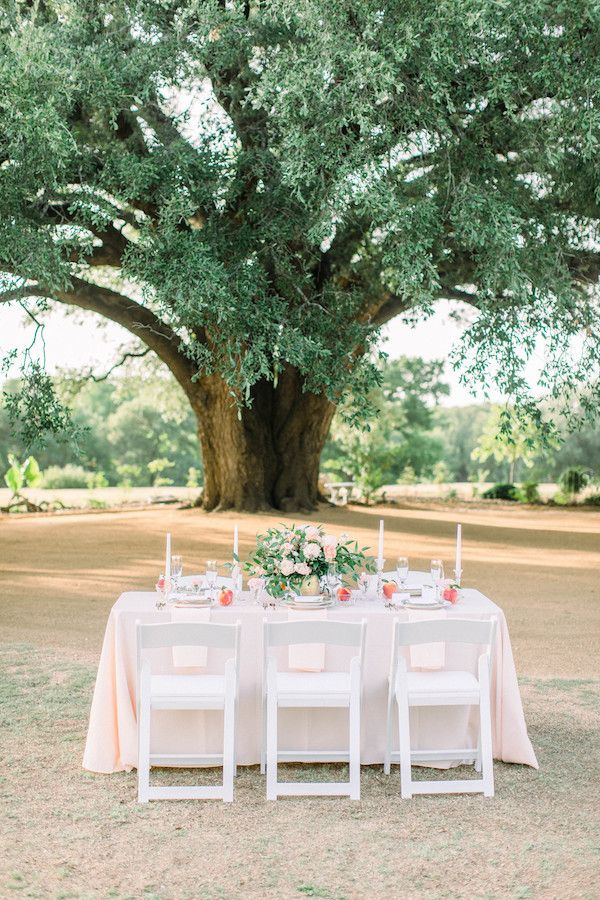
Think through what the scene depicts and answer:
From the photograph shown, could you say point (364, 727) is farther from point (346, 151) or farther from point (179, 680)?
point (346, 151)

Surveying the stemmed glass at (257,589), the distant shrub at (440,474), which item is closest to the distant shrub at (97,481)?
the distant shrub at (440,474)

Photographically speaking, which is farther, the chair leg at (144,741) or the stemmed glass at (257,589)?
the stemmed glass at (257,589)

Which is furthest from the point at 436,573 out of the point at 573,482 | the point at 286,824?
the point at 573,482

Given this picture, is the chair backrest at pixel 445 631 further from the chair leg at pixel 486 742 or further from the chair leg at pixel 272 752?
the chair leg at pixel 272 752

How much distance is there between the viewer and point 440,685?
5.31 metres

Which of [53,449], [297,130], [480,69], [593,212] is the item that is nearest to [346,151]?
[297,130]

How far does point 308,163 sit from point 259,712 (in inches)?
244

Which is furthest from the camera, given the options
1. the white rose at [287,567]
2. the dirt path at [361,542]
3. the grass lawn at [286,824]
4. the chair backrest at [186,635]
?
the dirt path at [361,542]

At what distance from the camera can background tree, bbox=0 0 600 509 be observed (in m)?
9.78

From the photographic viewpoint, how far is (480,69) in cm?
1043

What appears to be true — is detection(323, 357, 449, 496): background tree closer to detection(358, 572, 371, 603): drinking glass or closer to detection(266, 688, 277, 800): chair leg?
detection(358, 572, 371, 603): drinking glass

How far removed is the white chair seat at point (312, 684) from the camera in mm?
5188

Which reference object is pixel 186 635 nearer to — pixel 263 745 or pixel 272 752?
pixel 272 752

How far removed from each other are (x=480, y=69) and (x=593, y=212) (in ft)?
8.41
